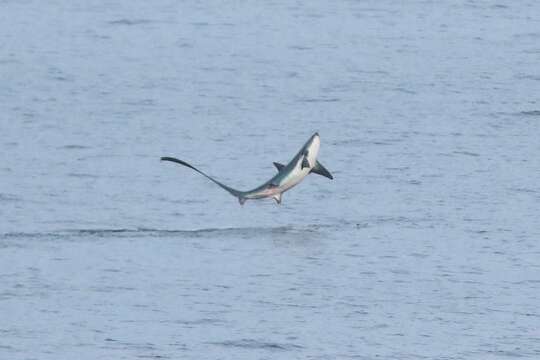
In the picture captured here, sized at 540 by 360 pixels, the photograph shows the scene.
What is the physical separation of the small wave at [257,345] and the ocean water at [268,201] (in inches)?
0.7

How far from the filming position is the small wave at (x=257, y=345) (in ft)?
40.1

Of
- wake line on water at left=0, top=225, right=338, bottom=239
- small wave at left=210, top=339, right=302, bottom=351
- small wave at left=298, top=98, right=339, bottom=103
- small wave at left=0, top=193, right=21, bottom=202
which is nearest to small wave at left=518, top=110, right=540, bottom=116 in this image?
small wave at left=298, top=98, right=339, bottom=103

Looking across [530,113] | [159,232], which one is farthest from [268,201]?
[530,113]

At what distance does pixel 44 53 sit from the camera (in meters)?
25.8

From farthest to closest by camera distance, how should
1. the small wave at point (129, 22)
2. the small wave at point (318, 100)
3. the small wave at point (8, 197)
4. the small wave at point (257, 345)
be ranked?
the small wave at point (129, 22), the small wave at point (318, 100), the small wave at point (8, 197), the small wave at point (257, 345)

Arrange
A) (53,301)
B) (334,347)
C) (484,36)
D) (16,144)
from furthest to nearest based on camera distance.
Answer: (484,36)
(16,144)
(53,301)
(334,347)

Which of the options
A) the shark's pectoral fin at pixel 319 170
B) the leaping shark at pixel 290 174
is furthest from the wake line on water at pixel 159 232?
the shark's pectoral fin at pixel 319 170

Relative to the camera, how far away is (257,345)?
12.3 metres

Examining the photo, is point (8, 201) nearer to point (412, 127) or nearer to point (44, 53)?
point (412, 127)

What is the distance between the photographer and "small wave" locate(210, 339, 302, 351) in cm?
1221

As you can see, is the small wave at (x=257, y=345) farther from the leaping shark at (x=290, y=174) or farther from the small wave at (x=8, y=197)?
the small wave at (x=8, y=197)

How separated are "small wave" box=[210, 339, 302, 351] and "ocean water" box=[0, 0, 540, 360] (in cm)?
2

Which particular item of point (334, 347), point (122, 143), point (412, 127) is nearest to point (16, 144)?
point (122, 143)

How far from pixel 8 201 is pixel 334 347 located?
482 cm
